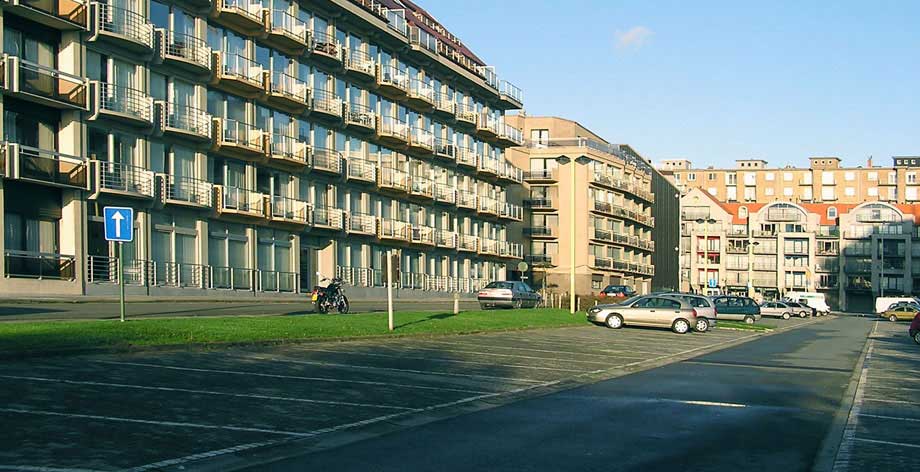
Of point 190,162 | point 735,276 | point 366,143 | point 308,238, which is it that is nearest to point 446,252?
point 366,143

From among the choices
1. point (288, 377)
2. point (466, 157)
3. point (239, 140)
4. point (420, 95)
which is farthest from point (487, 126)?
point (288, 377)

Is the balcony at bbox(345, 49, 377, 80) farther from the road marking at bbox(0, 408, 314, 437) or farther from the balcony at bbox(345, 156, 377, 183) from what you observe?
the road marking at bbox(0, 408, 314, 437)

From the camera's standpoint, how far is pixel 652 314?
39375 mm

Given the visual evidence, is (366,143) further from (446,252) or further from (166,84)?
(166,84)

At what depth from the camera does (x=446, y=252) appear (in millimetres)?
67375

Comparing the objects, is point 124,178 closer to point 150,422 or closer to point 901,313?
point 150,422

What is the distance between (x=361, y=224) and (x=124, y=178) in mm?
19377

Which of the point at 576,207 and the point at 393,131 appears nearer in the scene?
the point at 393,131

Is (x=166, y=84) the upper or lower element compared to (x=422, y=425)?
upper

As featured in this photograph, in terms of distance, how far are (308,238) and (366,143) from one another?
8.03 m

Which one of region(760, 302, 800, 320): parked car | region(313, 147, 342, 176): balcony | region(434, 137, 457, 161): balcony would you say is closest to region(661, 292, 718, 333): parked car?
region(313, 147, 342, 176): balcony

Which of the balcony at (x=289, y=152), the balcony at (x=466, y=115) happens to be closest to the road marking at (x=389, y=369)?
the balcony at (x=289, y=152)

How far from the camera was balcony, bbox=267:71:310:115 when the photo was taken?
47312mm

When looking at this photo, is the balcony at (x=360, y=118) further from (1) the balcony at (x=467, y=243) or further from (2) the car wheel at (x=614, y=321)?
(2) the car wheel at (x=614, y=321)
